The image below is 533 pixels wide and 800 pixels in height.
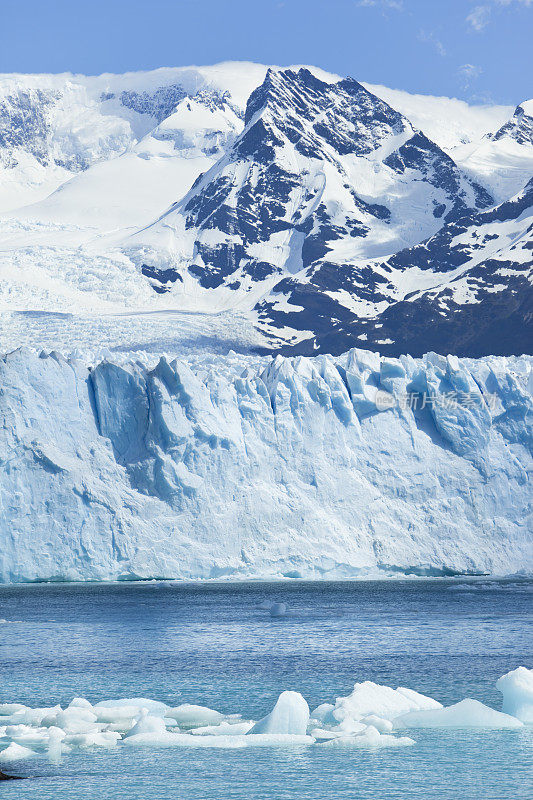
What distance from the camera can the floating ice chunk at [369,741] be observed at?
21.2 meters

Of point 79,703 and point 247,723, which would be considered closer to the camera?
point 247,723

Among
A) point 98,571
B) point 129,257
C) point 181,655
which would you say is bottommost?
point 181,655

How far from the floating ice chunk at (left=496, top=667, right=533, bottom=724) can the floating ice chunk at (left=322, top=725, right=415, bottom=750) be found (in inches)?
104

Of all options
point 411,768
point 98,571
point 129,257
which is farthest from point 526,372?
point 129,257

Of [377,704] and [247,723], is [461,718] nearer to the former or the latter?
[377,704]

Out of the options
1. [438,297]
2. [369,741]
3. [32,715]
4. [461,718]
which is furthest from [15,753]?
[438,297]

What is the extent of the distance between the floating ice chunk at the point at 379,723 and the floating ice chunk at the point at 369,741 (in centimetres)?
47

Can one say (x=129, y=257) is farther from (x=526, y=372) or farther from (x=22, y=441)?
(x=22, y=441)

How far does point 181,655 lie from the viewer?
3297 centimetres

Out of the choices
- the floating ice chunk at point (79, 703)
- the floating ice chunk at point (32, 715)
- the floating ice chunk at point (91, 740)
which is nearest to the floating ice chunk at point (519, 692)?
the floating ice chunk at point (91, 740)

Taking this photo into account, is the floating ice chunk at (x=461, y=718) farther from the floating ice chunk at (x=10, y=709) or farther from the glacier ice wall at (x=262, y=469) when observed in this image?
the glacier ice wall at (x=262, y=469)

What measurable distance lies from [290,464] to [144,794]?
34627 mm

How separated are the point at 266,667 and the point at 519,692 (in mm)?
8833

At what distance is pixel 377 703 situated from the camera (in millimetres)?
23094
